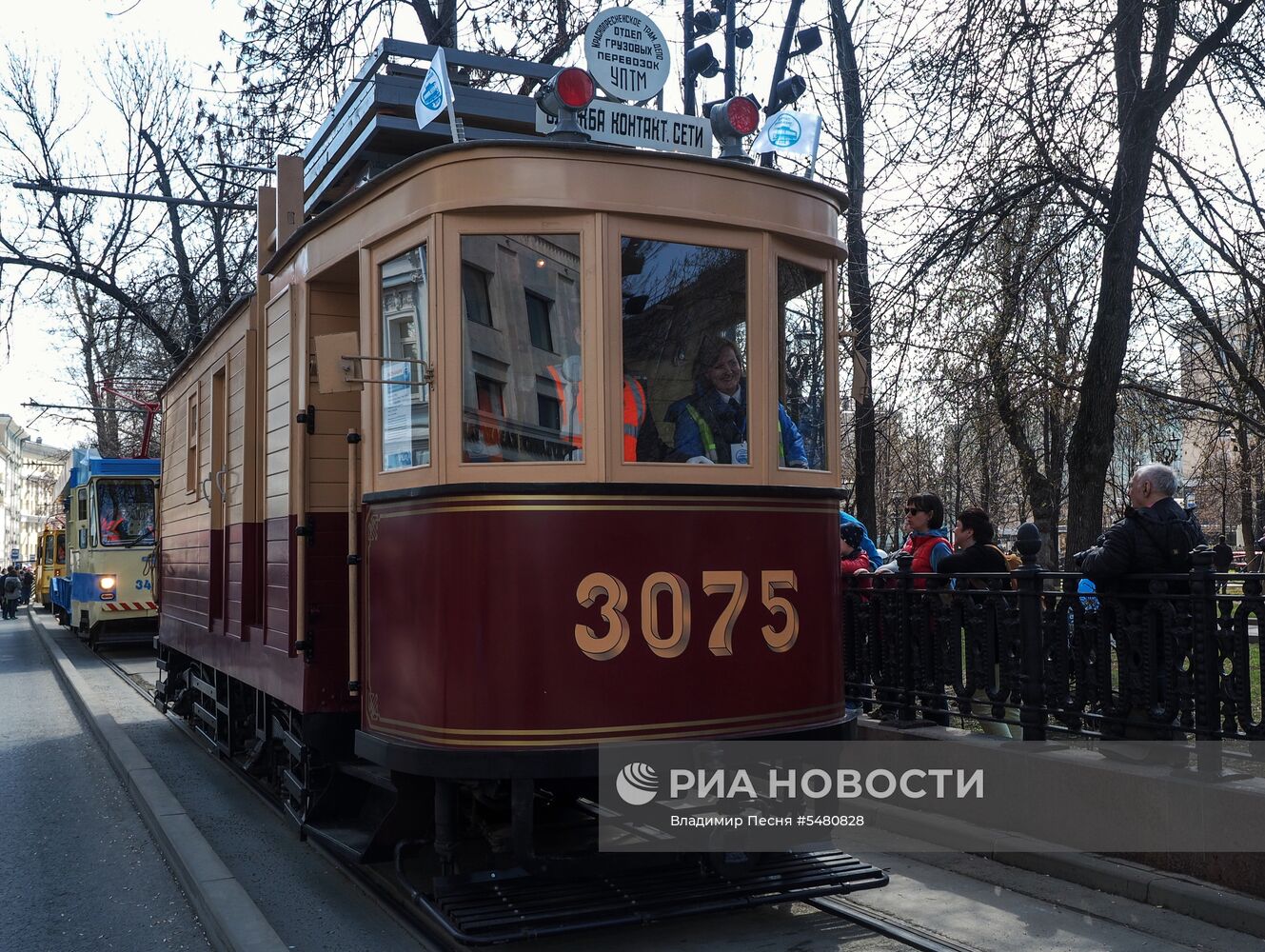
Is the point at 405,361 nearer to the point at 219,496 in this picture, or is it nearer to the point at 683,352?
the point at 683,352

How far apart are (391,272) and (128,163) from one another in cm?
2312

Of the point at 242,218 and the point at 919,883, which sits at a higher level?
the point at 242,218

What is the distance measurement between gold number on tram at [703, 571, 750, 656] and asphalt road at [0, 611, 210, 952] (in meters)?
2.52

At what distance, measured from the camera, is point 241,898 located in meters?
5.22

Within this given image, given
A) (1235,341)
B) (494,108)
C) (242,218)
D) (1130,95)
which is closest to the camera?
(494,108)

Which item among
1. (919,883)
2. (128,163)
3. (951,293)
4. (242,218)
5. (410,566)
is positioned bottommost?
(919,883)

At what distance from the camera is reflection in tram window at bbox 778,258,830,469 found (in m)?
4.96

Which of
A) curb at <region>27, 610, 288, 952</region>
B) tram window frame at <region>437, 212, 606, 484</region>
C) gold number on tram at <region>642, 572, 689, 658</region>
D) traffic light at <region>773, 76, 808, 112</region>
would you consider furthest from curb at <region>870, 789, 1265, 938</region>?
traffic light at <region>773, 76, 808, 112</region>

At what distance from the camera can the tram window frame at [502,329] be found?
450 cm

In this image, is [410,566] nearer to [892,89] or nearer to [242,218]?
[892,89]

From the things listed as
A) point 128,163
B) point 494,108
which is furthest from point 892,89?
point 128,163

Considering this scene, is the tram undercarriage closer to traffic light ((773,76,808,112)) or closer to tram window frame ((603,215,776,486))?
tram window frame ((603,215,776,486))

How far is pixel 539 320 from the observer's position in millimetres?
4570

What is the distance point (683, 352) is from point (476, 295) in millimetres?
834
